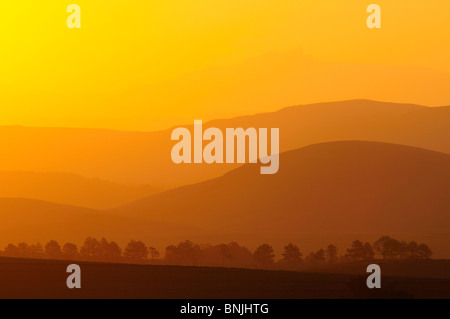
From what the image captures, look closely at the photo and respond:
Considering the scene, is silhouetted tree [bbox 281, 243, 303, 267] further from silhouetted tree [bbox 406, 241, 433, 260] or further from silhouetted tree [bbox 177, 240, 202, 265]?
silhouetted tree [bbox 406, 241, 433, 260]

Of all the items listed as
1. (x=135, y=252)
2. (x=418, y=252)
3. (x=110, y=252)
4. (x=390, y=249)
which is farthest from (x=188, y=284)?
(x=135, y=252)

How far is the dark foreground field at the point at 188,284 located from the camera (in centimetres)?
5244

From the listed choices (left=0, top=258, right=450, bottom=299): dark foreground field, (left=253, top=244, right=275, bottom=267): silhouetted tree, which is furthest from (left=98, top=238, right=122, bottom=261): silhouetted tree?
(left=0, top=258, right=450, bottom=299): dark foreground field

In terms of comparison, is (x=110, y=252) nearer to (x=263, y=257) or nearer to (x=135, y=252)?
(x=135, y=252)

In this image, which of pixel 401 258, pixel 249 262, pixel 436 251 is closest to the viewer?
pixel 401 258

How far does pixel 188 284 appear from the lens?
186 ft

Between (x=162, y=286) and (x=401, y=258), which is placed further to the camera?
(x=401, y=258)

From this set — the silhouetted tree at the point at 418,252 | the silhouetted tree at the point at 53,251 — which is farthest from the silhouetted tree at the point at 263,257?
the silhouetted tree at the point at 53,251

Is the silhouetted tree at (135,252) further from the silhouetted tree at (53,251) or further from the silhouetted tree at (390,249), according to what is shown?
the silhouetted tree at (390,249)

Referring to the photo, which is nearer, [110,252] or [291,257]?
[110,252]

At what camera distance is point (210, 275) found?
196 ft
